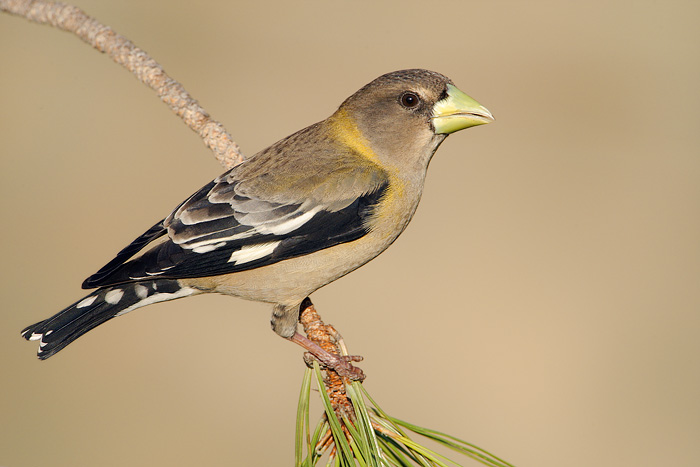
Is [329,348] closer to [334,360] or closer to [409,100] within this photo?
[334,360]

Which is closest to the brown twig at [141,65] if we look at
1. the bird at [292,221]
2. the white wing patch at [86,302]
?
the bird at [292,221]

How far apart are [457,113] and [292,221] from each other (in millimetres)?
1139

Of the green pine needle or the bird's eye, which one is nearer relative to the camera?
the green pine needle

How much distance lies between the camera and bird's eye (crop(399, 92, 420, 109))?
12.5 ft

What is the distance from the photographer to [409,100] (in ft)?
12.6

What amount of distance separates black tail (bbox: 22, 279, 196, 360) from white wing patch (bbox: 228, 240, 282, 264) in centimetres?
47

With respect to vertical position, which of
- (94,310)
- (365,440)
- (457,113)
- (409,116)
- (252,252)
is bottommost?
(365,440)

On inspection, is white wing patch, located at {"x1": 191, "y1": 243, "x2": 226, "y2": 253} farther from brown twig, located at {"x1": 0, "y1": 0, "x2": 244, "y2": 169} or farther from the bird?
brown twig, located at {"x1": 0, "y1": 0, "x2": 244, "y2": 169}

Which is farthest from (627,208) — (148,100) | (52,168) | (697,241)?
(52,168)

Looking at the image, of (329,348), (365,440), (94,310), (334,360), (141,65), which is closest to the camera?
(365,440)

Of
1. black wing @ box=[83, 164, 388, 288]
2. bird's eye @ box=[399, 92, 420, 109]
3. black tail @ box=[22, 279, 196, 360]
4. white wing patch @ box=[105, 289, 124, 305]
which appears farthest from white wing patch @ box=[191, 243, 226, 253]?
bird's eye @ box=[399, 92, 420, 109]

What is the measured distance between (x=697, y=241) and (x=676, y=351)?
73.8 inches

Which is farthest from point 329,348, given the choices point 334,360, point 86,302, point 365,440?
point 86,302

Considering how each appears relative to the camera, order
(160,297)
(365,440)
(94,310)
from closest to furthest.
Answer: (365,440) → (94,310) → (160,297)
